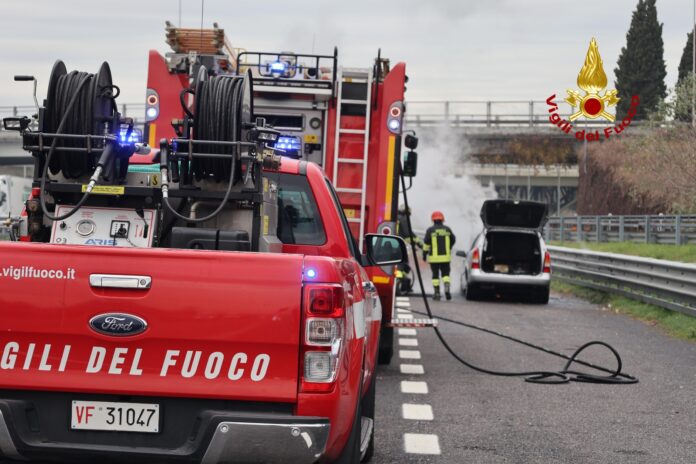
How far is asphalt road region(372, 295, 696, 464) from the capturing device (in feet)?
25.8

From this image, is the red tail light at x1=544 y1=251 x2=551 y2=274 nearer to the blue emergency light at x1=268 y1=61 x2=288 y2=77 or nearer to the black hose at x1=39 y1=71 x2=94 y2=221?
the blue emergency light at x1=268 y1=61 x2=288 y2=77

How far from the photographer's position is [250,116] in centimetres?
660

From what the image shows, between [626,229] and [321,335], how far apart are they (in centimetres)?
3430

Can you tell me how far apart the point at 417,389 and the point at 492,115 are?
191ft

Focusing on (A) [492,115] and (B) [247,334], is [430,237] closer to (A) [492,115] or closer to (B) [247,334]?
(B) [247,334]

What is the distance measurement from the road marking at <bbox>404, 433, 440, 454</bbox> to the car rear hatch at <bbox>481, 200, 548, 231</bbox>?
50.8ft

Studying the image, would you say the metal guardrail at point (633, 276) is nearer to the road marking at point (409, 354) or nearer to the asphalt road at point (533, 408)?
the asphalt road at point (533, 408)

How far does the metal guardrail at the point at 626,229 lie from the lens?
31125 mm

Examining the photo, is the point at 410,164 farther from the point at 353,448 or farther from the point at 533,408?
the point at 353,448

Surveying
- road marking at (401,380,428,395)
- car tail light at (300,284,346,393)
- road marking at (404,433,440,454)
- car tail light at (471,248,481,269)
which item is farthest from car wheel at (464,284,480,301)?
car tail light at (300,284,346,393)

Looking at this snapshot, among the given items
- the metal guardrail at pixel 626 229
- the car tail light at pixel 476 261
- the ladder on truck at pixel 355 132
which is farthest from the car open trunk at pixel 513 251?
the ladder on truck at pixel 355 132

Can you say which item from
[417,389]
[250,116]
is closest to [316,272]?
[250,116]

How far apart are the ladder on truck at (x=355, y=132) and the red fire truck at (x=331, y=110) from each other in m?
0.01

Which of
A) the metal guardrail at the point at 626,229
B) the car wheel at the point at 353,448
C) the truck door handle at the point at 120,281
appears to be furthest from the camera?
the metal guardrail at the point at 626,229
